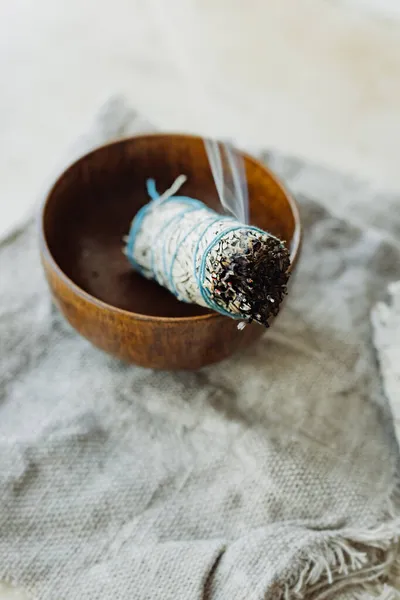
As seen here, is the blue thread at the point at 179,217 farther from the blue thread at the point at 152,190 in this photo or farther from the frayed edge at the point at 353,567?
the frayed edge at the point at 353,567

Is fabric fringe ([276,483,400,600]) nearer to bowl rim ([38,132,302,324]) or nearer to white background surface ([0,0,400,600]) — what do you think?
bowl rim ([38,132,302,324])

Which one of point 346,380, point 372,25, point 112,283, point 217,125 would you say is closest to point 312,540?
point 346,380

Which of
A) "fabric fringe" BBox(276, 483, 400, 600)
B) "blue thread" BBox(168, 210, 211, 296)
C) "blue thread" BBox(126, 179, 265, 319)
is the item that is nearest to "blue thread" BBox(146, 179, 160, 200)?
"blue thread" BBox(126, 179, 265, 319)

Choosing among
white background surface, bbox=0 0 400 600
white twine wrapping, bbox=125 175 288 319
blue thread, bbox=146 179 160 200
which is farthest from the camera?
white background surface, bbox=0 0 400 600

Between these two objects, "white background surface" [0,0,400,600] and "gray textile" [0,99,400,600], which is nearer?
"gray textile" [0,99,400,600]

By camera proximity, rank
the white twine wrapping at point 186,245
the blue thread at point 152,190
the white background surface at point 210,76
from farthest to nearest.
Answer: the white background surface at point 210,76 → the blue thread at point 152,190 → the white twine wrapping at point 186,245

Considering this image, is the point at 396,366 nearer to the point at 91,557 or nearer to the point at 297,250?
the point at 297,250

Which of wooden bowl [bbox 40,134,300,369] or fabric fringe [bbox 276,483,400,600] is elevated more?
wooden bowl [bbox 40,134,300,369]

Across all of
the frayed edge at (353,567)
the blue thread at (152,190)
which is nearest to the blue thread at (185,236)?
the blue thread at (152,190)
